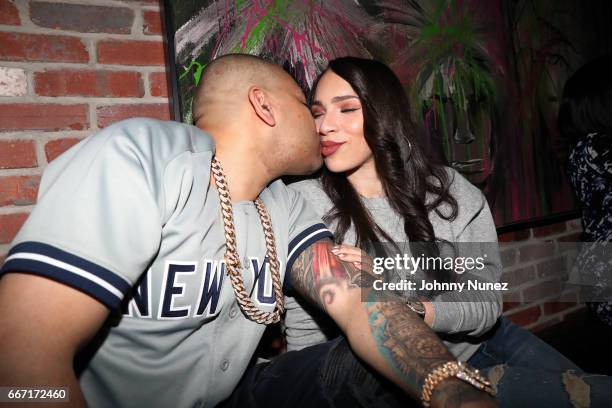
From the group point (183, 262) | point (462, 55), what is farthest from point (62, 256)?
Answer: point (462, 55)

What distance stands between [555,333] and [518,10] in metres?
2.15

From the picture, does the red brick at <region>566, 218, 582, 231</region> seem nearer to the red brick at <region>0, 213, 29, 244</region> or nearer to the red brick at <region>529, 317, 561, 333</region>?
the red brick at <region>529, 317, 561, 333</region>

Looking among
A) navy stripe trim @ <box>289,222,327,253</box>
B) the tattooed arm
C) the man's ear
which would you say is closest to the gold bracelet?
the tattooed arm

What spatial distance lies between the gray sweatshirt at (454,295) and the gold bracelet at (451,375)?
488 millimetres

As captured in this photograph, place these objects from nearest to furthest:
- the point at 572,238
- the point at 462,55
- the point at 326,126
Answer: the point at 326,126 < the point at 462,55 < the point at 572,238

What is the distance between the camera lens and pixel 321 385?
3.71 ft

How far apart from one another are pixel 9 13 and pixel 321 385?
4.85ft

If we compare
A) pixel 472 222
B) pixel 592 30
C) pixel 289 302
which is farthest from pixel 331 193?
pixel 592 30

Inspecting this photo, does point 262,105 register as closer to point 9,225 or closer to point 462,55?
point 9,225

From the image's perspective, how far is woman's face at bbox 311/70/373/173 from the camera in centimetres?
163

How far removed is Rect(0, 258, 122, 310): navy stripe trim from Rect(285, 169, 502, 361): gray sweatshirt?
0.88 meters

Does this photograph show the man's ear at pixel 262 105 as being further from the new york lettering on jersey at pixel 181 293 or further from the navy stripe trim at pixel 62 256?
the navy stripe trim at pixel 62 256

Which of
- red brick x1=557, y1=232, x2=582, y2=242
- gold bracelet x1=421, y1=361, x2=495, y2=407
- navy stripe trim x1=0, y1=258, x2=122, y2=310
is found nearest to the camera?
navy stripe trim x1=0, y1=258, x2=122, y2=310

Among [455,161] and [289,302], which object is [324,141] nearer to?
[289,302]
